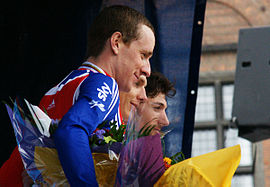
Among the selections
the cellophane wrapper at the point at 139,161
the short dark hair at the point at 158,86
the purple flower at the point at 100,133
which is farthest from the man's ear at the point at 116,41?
the short dark hair at the point at 158,86

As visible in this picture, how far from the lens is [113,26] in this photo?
2510 mm

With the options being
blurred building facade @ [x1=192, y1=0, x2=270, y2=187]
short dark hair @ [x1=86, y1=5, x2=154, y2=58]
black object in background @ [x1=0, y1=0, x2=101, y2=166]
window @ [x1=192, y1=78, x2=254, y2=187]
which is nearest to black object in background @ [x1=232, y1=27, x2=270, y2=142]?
black object in background @ [x1=0, y1=0, x2=101, y2=166]

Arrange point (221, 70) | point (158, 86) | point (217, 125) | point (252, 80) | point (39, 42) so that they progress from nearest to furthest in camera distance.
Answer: point (158, 86), point (39, 42), point (252, 80), point (217, 125), point (221, 70)

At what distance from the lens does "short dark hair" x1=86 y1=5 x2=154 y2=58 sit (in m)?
2.49

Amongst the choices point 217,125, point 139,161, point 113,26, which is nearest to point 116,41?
point 113,26

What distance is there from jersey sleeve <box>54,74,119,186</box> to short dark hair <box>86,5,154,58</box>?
36 cm

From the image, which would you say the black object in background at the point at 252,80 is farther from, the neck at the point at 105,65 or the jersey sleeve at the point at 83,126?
the jersey sleeve at the point at 83,126

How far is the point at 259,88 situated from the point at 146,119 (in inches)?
121

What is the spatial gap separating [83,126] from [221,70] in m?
10.9

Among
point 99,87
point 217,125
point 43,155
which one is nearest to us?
point 43,155

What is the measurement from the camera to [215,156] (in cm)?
194

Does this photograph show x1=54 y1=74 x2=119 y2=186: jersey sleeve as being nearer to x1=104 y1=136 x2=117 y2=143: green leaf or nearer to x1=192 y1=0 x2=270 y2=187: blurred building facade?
x1=104 y1=136 x2=117 y2=143: green leaf

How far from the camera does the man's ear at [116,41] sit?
2.46m

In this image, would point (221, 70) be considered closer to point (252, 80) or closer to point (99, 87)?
point (252, 80)
